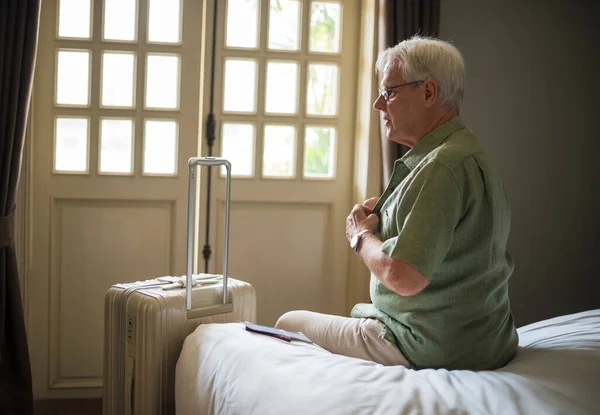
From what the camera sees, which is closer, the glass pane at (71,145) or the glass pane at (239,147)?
the glass pane at (71,145)

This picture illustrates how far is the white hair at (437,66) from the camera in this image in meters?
1.90

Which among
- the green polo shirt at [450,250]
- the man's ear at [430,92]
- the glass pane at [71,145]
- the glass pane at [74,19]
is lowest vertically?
the green polo shirt at [450,250]

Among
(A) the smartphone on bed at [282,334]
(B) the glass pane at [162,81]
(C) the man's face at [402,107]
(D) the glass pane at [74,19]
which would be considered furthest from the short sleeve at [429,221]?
(D) the glass pane at [74,19]

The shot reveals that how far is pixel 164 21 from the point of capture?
336 cm

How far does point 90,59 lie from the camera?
3.31 metres

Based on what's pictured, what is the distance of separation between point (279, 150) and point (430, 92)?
1655mm

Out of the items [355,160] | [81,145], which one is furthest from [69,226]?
[355,160]

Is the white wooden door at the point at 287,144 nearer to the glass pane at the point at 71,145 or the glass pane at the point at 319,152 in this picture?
the glass pane at the point at 319,152

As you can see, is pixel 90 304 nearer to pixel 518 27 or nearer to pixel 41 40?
pixel 41 40

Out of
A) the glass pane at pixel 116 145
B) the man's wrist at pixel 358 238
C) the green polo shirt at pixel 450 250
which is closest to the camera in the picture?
the green polo shirt at pixel 450 250

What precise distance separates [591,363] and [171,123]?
7.16ft

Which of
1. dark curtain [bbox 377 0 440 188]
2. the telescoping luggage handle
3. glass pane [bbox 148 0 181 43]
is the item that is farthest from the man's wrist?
glass pane [bbox 148 0 181 43]

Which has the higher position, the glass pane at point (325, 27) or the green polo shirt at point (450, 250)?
the glass pane at point (325, 27)

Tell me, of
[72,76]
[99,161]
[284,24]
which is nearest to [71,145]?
[99,161]
